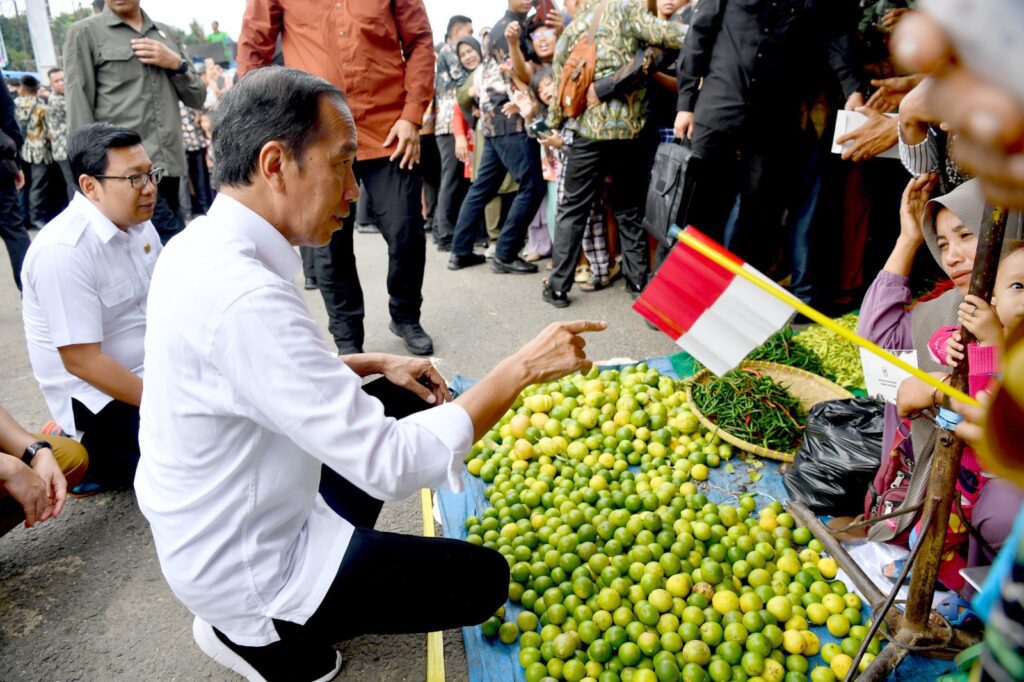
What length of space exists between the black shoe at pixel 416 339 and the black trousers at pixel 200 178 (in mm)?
6553

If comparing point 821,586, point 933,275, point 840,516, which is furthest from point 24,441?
point 933,275

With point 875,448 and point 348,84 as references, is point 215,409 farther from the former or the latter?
point 348,84

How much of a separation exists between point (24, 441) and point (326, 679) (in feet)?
5.00

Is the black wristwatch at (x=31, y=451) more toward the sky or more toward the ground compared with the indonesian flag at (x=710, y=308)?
more toward the ground

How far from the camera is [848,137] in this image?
3.38 meters

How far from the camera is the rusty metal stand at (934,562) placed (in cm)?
163

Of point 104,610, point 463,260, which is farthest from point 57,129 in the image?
point 104,610

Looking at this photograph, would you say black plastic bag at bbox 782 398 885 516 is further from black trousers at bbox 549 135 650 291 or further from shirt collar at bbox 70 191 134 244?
shirt collar at bbox 70 191 134 244

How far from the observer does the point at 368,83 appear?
13.4 ft

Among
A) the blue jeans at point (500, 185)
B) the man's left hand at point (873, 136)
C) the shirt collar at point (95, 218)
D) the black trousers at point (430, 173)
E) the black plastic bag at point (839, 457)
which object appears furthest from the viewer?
the black trousers at point (430, 173)

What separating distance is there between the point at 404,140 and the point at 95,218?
1.81 meters

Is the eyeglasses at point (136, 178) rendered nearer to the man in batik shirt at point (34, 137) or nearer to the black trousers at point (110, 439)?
the black trousers at point (110, 439)

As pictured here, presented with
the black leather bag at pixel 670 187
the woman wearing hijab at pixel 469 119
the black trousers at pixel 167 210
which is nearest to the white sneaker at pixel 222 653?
the black leather bag at pixel 670 187

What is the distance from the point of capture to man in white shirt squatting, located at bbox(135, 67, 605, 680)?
4.99 feet
